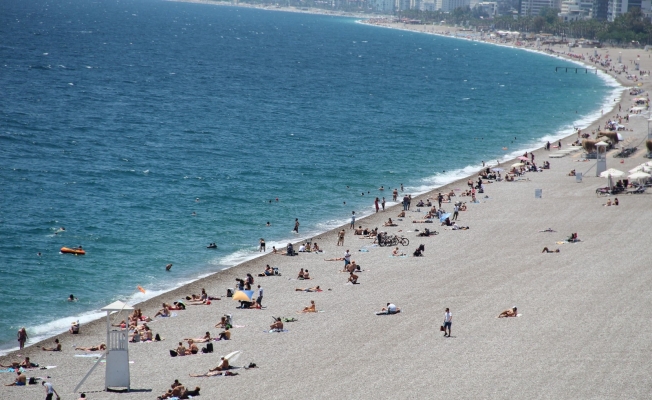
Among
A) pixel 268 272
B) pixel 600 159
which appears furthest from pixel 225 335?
pixel 600 159

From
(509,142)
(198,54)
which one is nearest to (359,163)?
(509,142)

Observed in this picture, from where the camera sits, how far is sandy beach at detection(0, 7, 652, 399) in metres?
23.2

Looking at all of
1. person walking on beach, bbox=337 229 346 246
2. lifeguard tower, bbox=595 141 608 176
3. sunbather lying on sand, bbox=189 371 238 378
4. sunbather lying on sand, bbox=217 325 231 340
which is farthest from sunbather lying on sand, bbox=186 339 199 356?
lifeguard tower, bbox=595 141 608 176

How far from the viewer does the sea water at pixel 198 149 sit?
38.2 metres

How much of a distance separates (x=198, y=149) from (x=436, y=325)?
42.1m

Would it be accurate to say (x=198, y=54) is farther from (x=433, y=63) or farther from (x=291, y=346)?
(x=291, y=346)

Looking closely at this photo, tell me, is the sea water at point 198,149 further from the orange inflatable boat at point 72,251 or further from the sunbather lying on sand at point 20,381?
the sunbather lying on sand at point 20,381

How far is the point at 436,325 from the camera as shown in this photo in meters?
28.2

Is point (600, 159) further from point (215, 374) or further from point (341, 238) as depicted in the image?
point (215, 374)

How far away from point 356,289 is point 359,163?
3075cm

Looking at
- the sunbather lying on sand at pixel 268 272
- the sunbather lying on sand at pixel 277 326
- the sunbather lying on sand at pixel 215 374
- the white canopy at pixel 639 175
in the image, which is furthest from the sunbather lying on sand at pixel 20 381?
the white canopy at pixel 639 175

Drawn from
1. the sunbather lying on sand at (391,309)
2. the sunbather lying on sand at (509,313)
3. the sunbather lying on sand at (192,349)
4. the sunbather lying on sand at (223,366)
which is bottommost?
the sunbather lying on sand at (192,349)

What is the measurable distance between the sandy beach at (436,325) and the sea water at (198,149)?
14.6ft

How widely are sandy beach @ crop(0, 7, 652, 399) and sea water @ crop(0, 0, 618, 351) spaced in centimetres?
447
